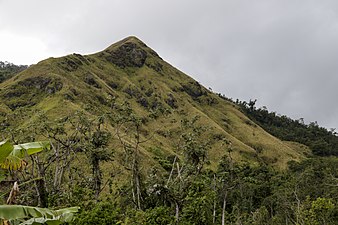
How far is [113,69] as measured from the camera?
13762cm

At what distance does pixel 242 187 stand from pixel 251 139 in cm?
5853

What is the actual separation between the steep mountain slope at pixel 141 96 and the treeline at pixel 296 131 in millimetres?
6838

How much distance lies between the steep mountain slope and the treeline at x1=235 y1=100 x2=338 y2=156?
6838 mm

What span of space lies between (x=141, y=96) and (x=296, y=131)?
60.0 meters

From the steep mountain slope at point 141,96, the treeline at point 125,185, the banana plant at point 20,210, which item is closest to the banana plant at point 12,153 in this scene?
the banana plant at point 20,210

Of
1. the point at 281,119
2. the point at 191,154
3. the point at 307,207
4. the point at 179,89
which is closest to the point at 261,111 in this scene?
the point at 281,119

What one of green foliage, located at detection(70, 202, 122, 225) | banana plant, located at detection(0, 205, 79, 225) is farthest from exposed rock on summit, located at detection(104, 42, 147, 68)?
banana plant, located at detection(0, 205, 79, 225)

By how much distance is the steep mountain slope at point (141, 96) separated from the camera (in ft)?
279

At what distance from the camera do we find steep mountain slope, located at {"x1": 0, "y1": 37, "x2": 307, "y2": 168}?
8494cm

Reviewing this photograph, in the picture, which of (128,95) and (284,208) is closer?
(284,208)

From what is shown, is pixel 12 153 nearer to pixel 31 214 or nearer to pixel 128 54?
pixel 31 214

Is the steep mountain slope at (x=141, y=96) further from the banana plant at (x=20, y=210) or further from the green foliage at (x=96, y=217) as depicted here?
the banana plant at (x=20, y=210)

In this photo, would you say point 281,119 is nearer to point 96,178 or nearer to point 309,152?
point 309,152

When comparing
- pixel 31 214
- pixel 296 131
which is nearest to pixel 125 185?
pixel 31 214
